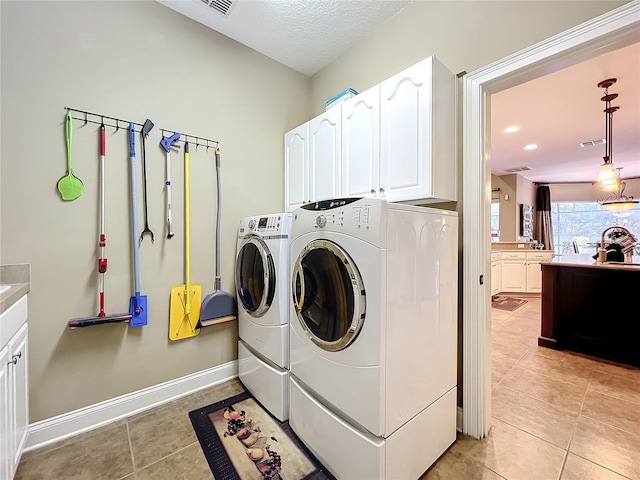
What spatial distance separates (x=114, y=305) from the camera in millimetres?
1733

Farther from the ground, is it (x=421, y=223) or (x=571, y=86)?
(x=571, y=86)

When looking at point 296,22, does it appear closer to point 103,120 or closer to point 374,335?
point 103,120

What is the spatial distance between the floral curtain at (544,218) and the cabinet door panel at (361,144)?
760cm

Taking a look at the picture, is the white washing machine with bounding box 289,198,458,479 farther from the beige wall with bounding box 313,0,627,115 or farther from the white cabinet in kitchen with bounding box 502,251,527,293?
the white cabinet in kitchen with bounding box 502,251,527,293

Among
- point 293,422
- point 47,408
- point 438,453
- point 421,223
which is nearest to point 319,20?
point 421,223

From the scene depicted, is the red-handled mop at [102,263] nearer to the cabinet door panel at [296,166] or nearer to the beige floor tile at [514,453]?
the cabinet door panel at [296,166]

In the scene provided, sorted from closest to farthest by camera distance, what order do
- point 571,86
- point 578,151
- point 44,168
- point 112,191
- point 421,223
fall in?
point 421,223 < point 44,168 < point 112,191 < point 571,86 < point 578,151

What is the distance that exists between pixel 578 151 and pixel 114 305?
6.73m

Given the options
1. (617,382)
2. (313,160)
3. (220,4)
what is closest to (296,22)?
(220,4)

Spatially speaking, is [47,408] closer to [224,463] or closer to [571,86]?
[224,463]

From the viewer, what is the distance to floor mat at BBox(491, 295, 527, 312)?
4541 millimetres

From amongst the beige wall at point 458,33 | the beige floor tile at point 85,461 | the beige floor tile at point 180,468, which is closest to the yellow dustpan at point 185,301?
the beige floor tile at point 85,461

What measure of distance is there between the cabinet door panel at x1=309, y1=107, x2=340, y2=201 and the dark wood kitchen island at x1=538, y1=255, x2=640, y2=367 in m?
2.61

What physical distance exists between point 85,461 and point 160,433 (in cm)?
34
